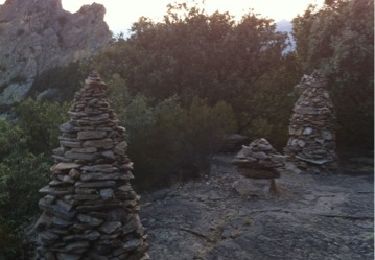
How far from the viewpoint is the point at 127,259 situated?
7.01m

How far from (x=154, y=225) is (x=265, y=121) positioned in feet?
28.1

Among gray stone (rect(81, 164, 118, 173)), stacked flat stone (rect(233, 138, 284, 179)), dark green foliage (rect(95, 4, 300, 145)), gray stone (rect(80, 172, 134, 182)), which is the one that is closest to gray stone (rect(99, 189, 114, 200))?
gray stone (rect(80, 172, 134, 182))

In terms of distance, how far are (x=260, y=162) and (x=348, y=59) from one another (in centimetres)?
594

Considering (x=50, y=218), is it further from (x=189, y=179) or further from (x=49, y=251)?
(x=189, y=179)

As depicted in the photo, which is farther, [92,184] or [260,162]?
[260,162]

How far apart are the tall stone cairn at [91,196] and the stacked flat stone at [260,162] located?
6410mm

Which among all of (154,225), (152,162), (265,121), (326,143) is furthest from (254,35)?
(154,225)

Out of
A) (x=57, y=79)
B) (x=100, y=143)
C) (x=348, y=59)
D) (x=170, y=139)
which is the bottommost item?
(x=170, y=139)

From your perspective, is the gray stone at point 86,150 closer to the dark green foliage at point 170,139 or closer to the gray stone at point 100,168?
the gray stone at point 100,168

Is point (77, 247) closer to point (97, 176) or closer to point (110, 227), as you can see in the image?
point (110, 227)

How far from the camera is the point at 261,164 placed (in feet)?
42.8

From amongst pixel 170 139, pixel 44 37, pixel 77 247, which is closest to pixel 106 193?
pixel 77 247

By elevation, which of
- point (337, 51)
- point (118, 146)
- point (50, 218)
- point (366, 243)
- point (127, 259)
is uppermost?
point (337, 51)

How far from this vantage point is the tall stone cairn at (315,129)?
16.0 metres
